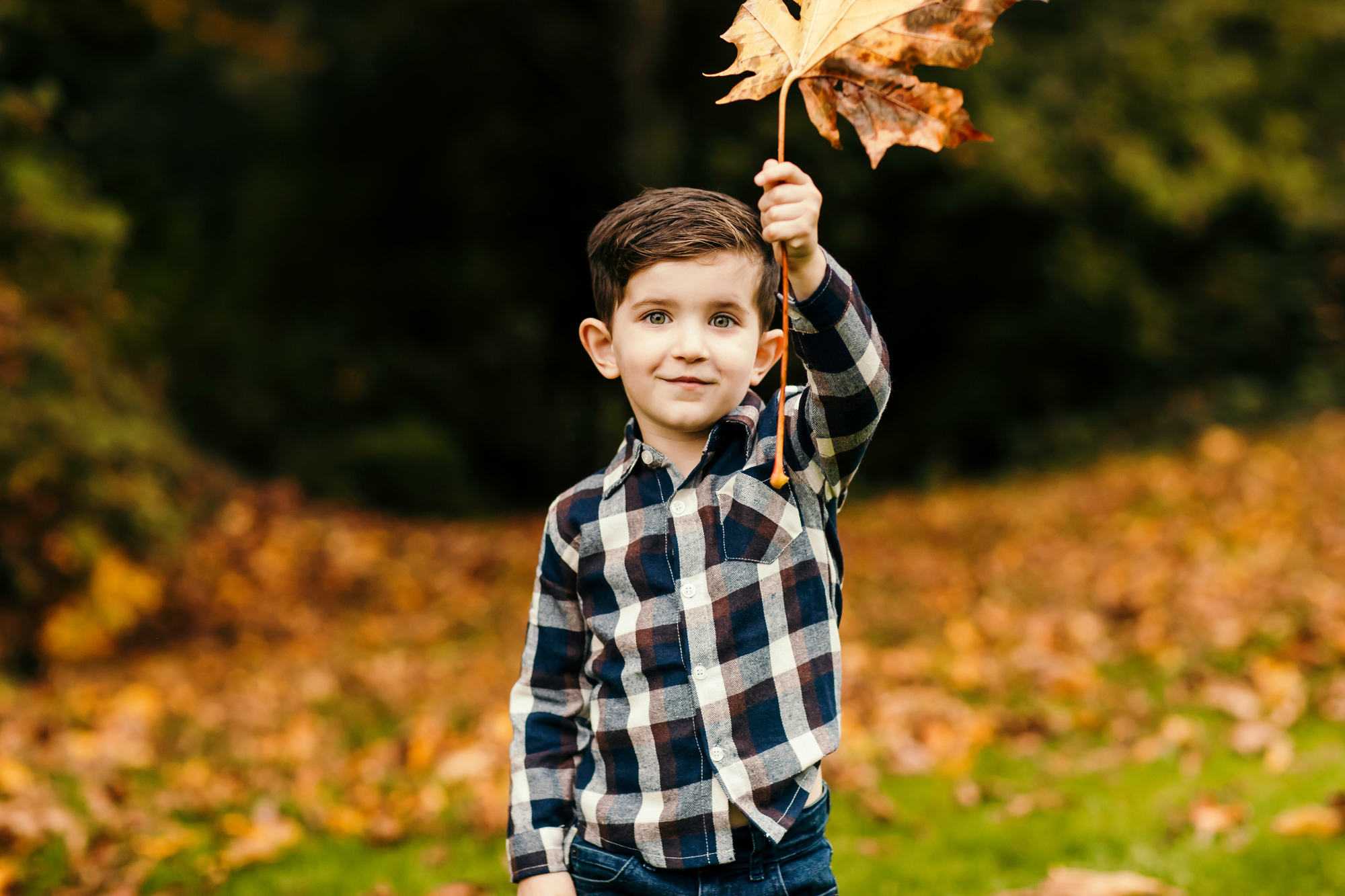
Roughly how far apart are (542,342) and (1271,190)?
27.8 feet

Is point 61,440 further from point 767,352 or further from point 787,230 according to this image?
point 787,230

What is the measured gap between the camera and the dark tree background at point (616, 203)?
43.7 feet

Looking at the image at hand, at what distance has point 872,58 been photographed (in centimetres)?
184

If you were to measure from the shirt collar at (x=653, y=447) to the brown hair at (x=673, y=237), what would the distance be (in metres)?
0.16

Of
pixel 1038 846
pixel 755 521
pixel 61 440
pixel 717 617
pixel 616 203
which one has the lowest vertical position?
pixel 1038 846

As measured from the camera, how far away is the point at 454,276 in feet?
48.5

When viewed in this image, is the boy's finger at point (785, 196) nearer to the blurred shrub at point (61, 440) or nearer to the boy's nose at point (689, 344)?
the boy's nose at point (689, 344)

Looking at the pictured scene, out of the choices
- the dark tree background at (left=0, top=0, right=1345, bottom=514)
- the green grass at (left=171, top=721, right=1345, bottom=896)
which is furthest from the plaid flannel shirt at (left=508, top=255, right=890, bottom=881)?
the dark tree background at (left=0, top=0, right=1345, bottom=514)

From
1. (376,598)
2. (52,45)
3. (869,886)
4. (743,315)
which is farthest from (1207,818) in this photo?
(52,45)

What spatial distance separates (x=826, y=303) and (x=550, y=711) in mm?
902

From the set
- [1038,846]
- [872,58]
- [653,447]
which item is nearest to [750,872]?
[653,447]

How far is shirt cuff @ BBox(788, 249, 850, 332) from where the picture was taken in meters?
1.84

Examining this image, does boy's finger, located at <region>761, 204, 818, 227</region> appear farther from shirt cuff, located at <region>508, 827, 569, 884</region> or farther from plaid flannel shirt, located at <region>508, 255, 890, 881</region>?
shirt cuff, located at <region>508, 827, 569, 884</region>

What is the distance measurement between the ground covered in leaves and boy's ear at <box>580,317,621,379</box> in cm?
185
